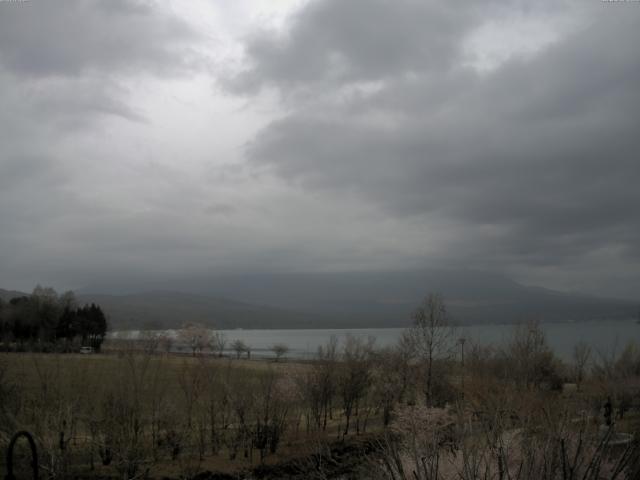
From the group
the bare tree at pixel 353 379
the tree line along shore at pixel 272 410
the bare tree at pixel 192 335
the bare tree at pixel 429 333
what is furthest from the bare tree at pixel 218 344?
the bare tree at pixel 429 333

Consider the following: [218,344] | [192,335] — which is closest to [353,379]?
[218,344]

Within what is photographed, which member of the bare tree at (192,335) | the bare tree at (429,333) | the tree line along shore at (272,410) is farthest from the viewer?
the bare tree at (192,335)

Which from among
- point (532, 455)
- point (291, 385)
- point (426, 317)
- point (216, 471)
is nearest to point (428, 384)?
point (426, 317)

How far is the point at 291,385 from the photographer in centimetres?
3575

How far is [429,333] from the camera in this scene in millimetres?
40875

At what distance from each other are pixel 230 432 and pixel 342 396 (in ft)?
31.3

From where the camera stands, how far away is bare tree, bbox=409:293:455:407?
132ft

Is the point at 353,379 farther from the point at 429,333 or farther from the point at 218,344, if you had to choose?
the point at 218,344

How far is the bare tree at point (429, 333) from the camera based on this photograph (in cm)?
4009

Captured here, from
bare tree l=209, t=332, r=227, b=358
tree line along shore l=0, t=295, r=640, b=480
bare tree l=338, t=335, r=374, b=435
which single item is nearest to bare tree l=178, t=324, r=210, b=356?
bare tree l=209, t=332, r=227, b=358

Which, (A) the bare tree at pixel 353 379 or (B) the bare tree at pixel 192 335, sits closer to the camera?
(A) the bare tree at pixel 353 379

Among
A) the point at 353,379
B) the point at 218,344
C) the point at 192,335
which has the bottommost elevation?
the point at 192,335

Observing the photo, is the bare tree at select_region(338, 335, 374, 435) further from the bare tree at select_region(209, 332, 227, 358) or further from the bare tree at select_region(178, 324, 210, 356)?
the bare tree at select_region(178, 324, 210, 356)

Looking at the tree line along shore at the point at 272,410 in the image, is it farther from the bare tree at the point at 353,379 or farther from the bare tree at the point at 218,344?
the bare tree at the point at 218,344
